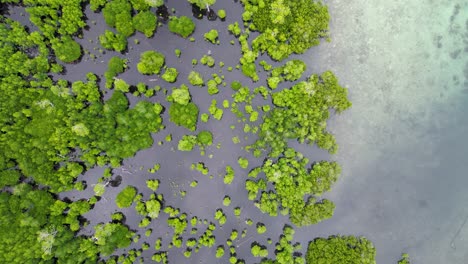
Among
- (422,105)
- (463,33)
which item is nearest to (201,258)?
(422,105)

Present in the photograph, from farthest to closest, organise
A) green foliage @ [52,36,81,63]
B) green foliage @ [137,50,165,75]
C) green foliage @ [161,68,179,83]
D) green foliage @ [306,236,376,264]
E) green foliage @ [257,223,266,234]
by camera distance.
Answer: green foliage @ [257,223,266,234], green foliage @ [306,236,376,264], green foliage @ [161,68,179,83], green foliage @ [137,50,165,75], green foliage @ [52,36,81,63]

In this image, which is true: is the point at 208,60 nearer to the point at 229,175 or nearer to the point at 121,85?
the point at 121,85

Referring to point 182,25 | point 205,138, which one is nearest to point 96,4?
point 182,25

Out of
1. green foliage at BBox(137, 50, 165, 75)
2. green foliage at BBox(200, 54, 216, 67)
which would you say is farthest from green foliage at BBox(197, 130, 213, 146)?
green foliage at BBox(137, 50, 165, 75)

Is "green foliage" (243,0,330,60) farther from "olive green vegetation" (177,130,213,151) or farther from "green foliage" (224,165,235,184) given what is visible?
"green foliage" (224,165,235,184)

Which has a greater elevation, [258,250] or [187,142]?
[187,142]
